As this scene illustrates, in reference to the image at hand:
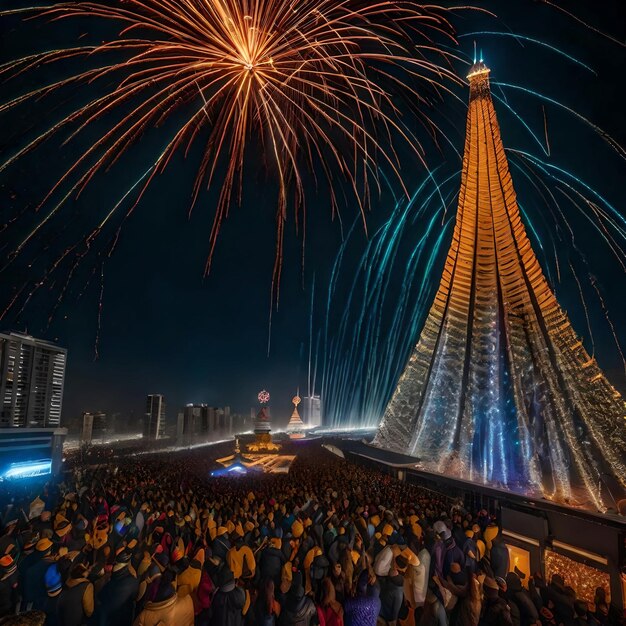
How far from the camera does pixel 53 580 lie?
554cm

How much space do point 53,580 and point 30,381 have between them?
2896 centimetres

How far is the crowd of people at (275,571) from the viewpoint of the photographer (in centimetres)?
491

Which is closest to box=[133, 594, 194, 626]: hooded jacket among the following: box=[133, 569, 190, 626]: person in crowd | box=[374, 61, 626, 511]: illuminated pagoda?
box=[133, 569, 190, 626]: person in crowd

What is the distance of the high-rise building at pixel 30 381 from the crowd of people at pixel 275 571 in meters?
20.2

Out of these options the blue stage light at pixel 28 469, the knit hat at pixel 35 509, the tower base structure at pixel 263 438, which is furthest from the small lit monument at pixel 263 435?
the knit hat at pixel 35 509

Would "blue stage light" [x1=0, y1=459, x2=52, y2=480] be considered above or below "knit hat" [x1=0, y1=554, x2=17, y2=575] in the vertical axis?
below

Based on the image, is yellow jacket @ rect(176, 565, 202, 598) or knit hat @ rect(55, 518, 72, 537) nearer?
yellow jacket @ rect(176, 565, 202, 598)

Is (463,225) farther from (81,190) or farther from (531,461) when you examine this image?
(81,190)

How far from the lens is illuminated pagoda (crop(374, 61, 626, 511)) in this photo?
14016 millimetres

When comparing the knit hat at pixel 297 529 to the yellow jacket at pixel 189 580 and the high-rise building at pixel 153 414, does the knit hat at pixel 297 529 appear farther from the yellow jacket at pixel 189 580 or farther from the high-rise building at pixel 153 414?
the high-rise building at pixel 153 414

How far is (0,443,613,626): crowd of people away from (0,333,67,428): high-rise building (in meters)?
20.2

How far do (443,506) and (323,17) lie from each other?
13.3m

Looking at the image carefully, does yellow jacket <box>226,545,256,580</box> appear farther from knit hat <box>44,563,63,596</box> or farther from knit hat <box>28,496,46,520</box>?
knit hat <box>28,496,46,520</box>

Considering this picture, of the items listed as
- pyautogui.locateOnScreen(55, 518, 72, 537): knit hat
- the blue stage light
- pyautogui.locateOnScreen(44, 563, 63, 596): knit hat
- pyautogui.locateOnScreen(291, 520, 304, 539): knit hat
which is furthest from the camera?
the blue stage light
